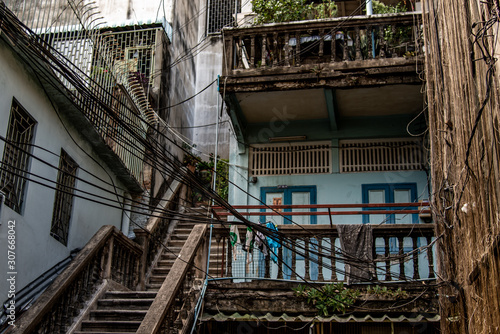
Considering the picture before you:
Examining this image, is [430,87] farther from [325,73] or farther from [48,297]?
[48,297]

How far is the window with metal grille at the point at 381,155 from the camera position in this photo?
12.3m

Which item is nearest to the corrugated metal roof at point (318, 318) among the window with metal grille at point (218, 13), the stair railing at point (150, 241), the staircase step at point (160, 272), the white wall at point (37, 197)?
the stair railing at point (150, 241)

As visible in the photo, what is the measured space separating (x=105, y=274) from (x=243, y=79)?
14.3 feet

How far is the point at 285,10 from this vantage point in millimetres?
12141

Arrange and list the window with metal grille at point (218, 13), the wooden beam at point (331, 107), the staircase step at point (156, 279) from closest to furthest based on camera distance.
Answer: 1. the wooden beam at point (331, 107)
2. the staircase step at point (156, 279)
3. the window with metal grille at point (218, 13)

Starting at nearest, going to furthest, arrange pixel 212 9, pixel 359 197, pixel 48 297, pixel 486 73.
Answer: pixel 486 73
pixel 48 297
pixel 359 197
pixel 212 9

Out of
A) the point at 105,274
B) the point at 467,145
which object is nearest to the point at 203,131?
the point at 105,274

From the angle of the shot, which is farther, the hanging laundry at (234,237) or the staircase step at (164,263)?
the staircase step at (164,263)

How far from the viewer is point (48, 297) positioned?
26.2ft

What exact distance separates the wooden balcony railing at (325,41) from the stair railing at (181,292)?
358 centimetres

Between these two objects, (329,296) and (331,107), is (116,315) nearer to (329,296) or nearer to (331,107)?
(329,296)

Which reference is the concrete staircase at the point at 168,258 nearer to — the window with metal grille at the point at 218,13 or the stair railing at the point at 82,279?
the stair railing at the point at 82,279

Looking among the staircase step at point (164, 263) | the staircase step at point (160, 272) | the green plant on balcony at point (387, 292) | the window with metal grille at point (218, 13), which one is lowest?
the green plant on balcony at point (387, 292)

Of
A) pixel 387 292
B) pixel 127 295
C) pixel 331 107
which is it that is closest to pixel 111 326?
pixel 127 295
